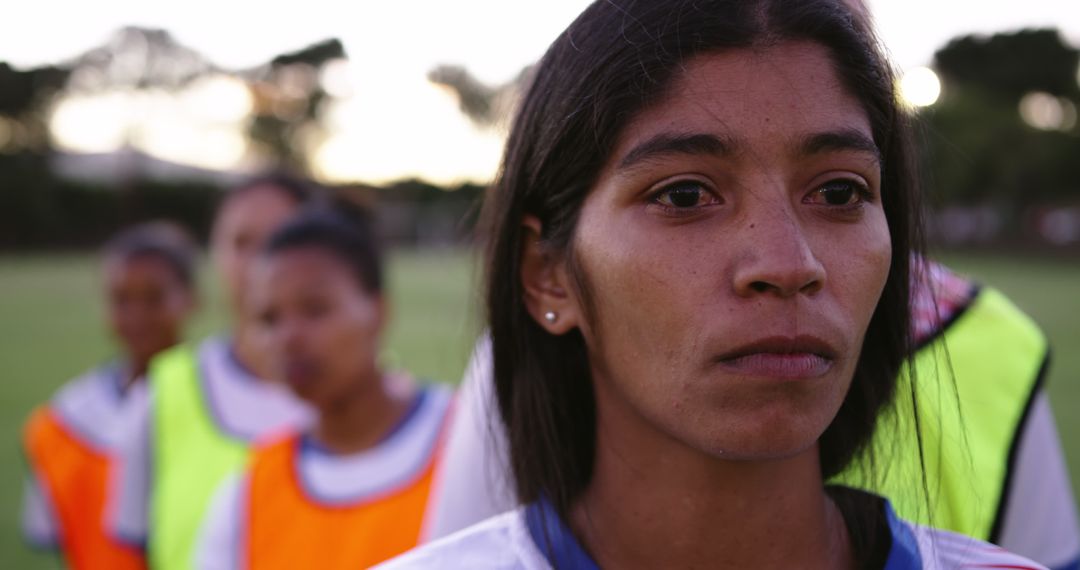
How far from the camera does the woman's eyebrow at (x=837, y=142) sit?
1272 mm

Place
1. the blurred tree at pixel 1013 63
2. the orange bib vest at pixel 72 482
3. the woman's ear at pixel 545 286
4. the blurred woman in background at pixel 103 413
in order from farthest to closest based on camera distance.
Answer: the blurred tree at pixel 1013 63, the blurred woman in background at pixel 103 413, the orange bib vest at pixel 72 482, the woman's ear at pixel 545 286

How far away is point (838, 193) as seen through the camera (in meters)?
Result: 1.30

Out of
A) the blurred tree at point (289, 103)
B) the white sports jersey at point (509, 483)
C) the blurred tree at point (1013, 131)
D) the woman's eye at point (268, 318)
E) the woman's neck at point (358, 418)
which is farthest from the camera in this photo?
the blurred tree at point (289, 103)

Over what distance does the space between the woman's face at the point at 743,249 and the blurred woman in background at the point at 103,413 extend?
2685 millimetres

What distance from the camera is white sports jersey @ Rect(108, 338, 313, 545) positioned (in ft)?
11.0

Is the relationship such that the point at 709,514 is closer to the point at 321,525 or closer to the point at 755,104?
the point at 755,104

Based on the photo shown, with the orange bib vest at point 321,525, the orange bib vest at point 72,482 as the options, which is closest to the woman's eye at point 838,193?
the orange bib vest at point 321,525

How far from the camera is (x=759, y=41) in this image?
1314 mm

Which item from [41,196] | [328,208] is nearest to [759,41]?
[328,208]

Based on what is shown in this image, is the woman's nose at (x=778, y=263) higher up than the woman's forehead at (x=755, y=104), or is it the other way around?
the woman's forehead at (x=755, y=104)

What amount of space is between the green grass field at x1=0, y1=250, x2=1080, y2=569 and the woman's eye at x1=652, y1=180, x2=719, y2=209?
0.63 m

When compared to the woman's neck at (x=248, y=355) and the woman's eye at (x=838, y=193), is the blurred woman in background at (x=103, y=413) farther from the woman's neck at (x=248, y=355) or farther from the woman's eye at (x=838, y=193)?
the woman's eye at (x=838, y=193)

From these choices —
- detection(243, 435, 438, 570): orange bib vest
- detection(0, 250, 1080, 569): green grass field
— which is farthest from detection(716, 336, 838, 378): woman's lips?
detection(243, 435, 438, 570): orange bib vest

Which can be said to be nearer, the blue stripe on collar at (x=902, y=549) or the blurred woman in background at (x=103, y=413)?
the blue stripe on collar at (x=902, y=549)
